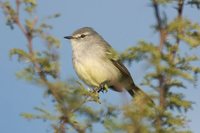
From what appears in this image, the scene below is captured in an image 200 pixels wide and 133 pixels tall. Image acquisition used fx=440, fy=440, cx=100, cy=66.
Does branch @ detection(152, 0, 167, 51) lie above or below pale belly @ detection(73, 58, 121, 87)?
below

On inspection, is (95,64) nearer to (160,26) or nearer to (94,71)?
(94,71)

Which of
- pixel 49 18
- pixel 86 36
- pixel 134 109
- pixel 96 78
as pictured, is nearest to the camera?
pixel 134 109

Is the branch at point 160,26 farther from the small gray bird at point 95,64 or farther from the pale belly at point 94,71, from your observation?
the pale belly at point 94,71

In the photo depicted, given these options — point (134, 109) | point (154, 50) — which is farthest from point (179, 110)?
point (134, 109)

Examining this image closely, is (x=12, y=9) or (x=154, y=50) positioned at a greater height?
(x=12, y=9)

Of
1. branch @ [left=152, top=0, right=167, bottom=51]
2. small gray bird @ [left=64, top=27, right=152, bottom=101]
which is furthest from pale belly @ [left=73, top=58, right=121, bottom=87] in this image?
branch @ [left=152, top=0, right=167, bottom=51]

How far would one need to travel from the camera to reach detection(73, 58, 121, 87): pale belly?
9.05m

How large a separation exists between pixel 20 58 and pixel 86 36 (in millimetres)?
7295

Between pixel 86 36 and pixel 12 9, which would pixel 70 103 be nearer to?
pixel 12 9

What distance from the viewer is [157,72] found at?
223 centimetres

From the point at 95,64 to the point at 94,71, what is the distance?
16 cm

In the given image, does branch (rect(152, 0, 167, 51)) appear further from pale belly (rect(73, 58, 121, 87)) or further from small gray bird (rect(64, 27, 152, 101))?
pale belly (rect(73, 58, 121, 87))

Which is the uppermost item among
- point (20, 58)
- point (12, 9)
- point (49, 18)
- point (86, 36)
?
point (86, 36)

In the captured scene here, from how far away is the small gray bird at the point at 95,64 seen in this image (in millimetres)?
9070
